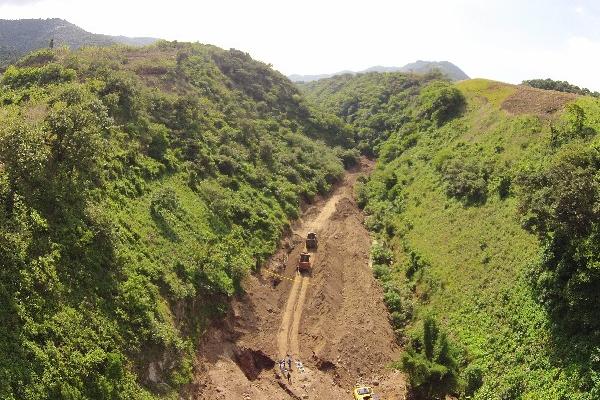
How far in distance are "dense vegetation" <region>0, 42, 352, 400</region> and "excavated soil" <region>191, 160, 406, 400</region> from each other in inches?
76.8

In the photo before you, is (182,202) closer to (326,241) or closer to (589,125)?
(326,241)

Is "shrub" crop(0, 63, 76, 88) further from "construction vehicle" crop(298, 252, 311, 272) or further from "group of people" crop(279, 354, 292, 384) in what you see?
"group of people" crop(279, 354, 292, 384)

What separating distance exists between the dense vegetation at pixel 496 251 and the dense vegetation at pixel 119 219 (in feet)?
46.7

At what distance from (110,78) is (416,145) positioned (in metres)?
43.5

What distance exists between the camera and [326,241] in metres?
51.4

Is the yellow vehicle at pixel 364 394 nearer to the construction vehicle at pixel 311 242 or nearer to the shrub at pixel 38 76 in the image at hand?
the construction vehicle at pixel 311 242

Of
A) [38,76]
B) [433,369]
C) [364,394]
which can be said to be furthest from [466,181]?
[38,76]

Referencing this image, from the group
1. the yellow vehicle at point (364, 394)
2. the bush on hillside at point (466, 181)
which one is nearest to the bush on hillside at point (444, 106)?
the bush on hillside at point (466, 181)

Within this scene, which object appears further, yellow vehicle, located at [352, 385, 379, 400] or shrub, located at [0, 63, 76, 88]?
shrub, located at [0, 63, 76, 88]

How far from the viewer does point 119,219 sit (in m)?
33.2

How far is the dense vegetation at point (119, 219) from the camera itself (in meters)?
22.8

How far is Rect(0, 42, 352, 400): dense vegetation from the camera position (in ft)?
74.8

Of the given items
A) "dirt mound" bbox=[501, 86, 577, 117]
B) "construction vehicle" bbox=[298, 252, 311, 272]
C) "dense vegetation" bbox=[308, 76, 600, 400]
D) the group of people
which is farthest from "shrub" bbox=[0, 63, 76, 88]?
"dirt mound" bbox=[501, 86, 577, 117]

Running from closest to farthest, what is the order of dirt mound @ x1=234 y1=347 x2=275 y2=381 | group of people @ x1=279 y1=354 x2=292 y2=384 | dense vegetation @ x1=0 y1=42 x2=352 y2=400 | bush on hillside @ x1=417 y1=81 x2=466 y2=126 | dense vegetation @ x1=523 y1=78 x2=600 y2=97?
dense vegetation @ x1=0 y1=42 x2=352 y2=400 → group of people @ x1=279 y1=354 x2=292 y2=384 → dirt mound @ x1=234 y1=347 x2=275 y2=381 → bush on hillside @ x1=417 y1=81 x2=466 y2=126 → dense vegetation @ x1=523 y1=78 x2=600 y2=97
